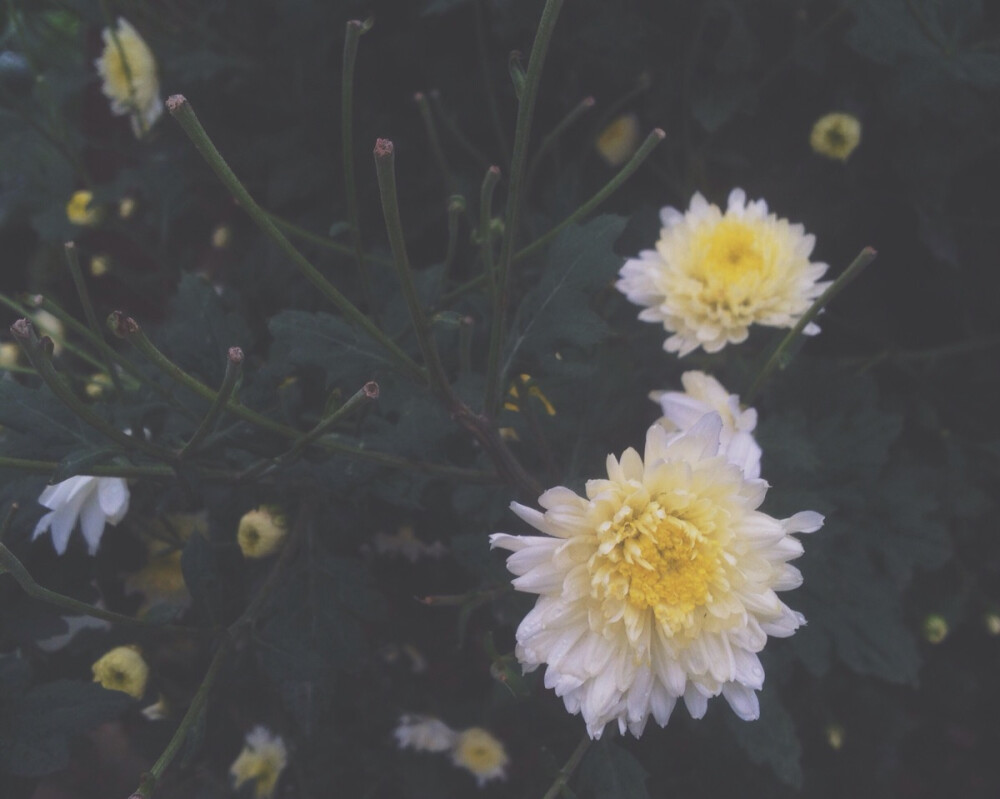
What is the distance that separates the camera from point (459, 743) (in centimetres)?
130

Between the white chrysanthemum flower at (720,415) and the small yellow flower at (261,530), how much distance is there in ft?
1.25

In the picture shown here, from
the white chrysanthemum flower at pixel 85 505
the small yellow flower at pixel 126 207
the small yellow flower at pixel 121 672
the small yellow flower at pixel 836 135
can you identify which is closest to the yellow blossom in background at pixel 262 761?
the small yellow flower at pixel 121 672

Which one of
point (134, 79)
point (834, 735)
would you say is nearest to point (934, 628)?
point (834, 735)

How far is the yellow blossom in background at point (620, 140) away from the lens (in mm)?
1152

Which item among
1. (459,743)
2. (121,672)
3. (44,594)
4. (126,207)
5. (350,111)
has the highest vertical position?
(350,111)

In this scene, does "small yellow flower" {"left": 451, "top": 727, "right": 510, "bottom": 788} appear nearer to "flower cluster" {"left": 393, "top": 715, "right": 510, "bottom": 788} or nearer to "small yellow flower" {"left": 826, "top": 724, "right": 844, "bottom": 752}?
"flower cluster" {"left": 393, "top": 715, "right": 510, "bottom": 788}

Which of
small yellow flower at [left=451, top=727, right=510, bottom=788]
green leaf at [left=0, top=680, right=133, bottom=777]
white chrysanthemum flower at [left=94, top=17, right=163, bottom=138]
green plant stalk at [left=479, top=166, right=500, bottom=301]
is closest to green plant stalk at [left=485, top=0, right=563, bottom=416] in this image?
green plant stalk at [left=479, top=166, right=500, bottom=301]

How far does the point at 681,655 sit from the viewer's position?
2.18ft

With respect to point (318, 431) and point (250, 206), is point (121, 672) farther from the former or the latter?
point (250, 206)

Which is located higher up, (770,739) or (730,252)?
(730,252)

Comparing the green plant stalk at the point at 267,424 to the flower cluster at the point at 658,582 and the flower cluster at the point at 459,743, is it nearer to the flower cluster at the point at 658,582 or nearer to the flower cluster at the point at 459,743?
the flower cluster at the point at 658,582

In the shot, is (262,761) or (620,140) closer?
(620,140)

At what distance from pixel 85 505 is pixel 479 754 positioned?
28.2 inches

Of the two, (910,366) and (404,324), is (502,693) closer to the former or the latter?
(404,324)
